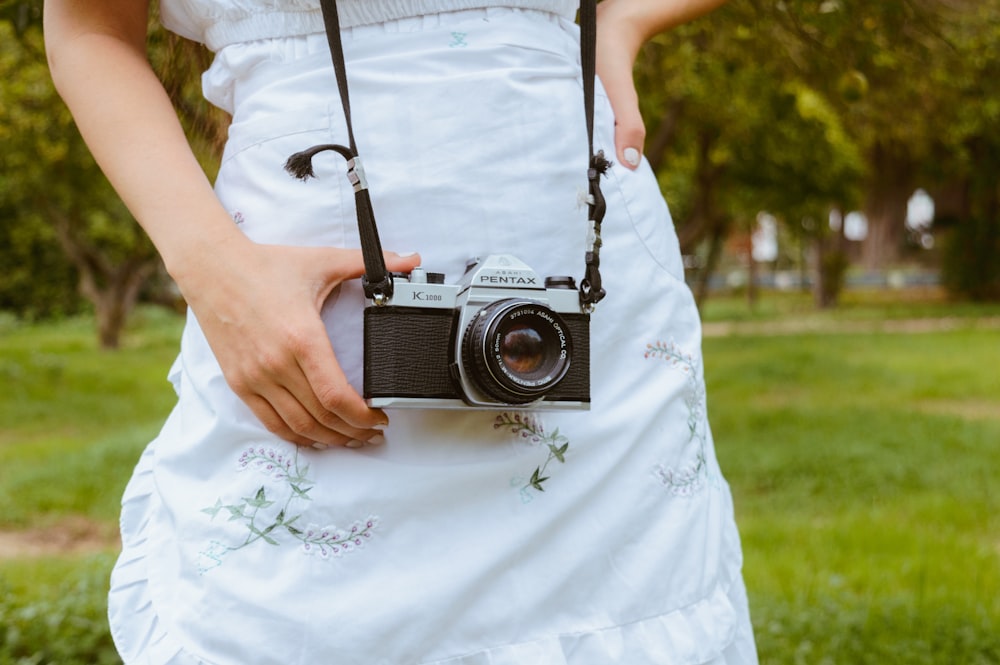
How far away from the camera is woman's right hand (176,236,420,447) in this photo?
833 mm

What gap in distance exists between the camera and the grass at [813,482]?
3.16 meters

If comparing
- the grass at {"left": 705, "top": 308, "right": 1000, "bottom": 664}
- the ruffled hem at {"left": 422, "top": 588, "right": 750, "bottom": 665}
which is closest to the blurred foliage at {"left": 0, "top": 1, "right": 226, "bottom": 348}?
the ruffled hem at {"left": 422, "top": 588, "right": 750, "bottom": 665}

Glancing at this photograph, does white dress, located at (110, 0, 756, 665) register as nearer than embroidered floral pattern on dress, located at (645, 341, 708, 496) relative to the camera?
Yes

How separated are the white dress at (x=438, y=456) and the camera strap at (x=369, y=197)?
0.09ft

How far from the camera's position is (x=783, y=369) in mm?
10422

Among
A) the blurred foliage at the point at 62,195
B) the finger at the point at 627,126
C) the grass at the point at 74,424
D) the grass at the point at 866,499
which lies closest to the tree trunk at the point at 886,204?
the grass at the point at 866,499

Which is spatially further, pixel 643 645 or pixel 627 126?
pixel 627 126

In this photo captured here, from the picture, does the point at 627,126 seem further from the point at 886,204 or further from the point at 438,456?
the point at 886,204

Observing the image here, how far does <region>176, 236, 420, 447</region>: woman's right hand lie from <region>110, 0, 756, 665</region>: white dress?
40 mm

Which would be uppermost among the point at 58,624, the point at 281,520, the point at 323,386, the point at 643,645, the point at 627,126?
the point at 627,126

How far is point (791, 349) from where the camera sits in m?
12.4

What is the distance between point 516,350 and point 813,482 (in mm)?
5583

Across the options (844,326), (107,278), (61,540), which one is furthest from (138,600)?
(844,326)

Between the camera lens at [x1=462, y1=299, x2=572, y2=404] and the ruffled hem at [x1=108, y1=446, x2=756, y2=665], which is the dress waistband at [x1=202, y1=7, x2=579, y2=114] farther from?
the ruffled hem at [x1=108, y1=446, x2=756, y2=665]
